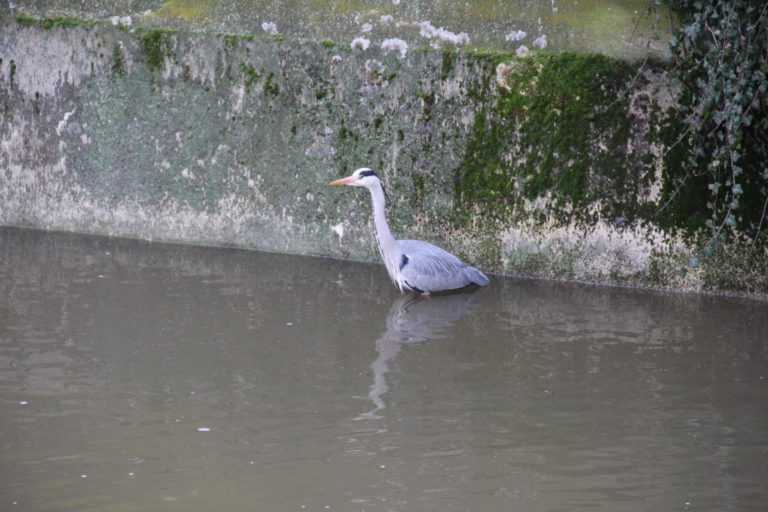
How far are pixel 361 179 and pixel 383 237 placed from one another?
436 mm

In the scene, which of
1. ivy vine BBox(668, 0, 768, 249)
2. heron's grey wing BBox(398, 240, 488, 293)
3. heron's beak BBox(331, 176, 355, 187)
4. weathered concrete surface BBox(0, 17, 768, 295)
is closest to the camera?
ivy vine BBox(668, 0, 768, 249)

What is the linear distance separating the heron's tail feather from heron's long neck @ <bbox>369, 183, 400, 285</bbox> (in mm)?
508

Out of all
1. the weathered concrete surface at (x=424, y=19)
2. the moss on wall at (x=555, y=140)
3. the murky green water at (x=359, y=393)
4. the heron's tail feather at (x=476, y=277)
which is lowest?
the murky green water at (x=359, y=393)

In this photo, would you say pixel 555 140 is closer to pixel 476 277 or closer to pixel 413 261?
pixel 476 277

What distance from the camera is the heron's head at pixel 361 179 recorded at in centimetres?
746

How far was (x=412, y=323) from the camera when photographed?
264 inches

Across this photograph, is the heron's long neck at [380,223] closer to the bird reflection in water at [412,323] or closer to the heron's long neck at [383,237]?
the heron's long neck at [383,237]

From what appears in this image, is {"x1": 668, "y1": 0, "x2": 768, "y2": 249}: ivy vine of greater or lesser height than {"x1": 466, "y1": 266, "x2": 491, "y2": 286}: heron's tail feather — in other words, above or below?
above

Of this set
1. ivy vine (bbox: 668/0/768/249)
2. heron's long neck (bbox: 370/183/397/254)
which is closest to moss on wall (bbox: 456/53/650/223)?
ivy vine (bbox: 668/0/768/249)

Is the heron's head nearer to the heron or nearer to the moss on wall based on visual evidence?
the heron

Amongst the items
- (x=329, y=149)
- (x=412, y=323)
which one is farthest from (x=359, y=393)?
(x=329, y=149)

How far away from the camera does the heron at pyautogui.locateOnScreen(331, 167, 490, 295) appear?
7.28m

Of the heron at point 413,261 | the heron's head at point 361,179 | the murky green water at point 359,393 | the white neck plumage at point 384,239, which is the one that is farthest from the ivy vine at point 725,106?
the heron's head at point 361,179

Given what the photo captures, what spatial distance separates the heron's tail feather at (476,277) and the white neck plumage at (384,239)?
48 centimetres
